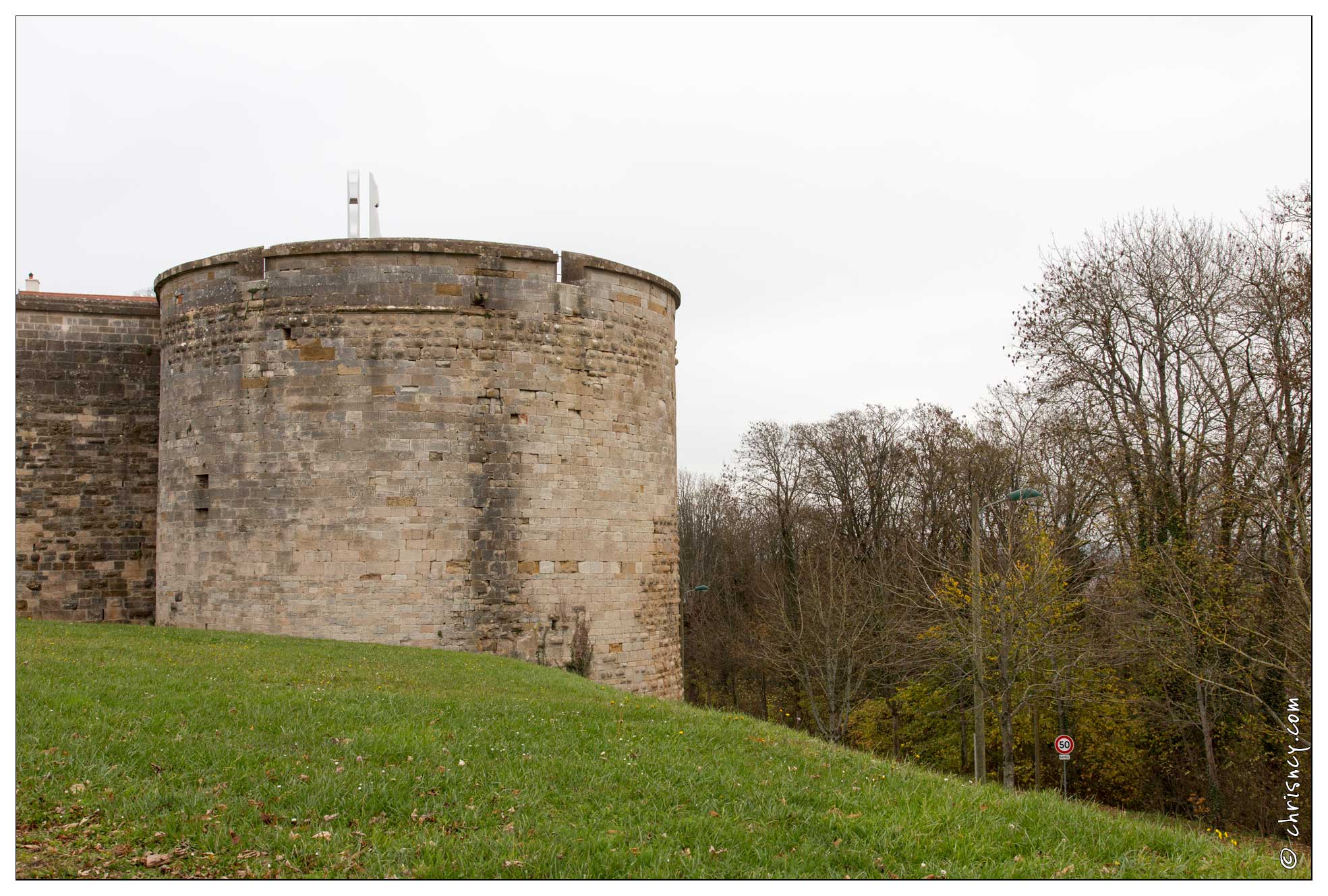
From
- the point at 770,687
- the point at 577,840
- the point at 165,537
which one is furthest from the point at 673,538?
the point at 770,687

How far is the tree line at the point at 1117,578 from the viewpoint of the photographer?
49.2 feet

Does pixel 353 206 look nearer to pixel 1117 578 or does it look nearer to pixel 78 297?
pixel 78 297

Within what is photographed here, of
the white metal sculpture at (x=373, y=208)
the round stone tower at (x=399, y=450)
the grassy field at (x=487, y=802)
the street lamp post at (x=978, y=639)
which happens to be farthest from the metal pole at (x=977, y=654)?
the white metal sculpture at (x=373, y=208)

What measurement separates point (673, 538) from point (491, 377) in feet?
14.5

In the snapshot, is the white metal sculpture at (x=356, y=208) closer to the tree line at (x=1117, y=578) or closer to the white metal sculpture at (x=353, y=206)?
the white metal sculpture at (x=353, y=206)

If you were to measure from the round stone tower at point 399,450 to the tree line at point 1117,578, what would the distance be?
6.53 meters

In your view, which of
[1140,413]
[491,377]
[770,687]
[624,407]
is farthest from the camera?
[770,687]

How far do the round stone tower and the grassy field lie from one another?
5.53 m

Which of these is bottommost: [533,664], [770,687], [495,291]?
[770,687]

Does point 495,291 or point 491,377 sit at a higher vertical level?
point 495,291

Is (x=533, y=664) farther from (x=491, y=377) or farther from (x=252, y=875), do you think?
(x=252, y=875)

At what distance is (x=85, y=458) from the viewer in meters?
17.2

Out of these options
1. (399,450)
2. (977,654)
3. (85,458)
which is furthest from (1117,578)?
(85,458)

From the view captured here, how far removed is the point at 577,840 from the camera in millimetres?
5270
